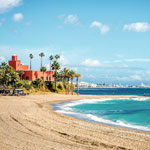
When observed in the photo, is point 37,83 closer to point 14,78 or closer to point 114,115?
point 14,78

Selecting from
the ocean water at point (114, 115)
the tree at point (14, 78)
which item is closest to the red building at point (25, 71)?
the tree at point (14, 78)

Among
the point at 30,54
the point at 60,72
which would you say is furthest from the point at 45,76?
the point at 30,54

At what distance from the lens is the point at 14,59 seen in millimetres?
73938

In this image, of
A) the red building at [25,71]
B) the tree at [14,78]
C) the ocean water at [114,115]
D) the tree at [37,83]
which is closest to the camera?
the ocean water at [114,115]

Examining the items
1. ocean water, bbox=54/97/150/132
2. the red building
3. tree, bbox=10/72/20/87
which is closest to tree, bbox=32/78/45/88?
the red building

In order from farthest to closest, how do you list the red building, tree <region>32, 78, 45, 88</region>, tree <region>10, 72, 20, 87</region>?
1. the red building
2. tree <region>32, 78, 45, 88</region>
3. tree <region>10, 72, 20, 87</region>

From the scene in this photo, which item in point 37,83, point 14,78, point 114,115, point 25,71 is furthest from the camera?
point 25,71

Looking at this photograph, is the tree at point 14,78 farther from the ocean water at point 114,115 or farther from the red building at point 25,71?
the ocean water at point 114,115

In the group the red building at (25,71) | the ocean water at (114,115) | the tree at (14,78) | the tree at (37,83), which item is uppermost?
the red building at (25,71)

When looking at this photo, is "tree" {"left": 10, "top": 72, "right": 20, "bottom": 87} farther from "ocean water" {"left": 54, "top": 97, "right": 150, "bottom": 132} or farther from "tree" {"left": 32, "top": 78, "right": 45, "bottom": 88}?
"ocean water" {"left": 54, "top": 97, "right": 150, "bottom": 132}

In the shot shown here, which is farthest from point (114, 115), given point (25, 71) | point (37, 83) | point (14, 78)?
point (25, 71)

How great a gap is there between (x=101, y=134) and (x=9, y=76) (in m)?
47.5

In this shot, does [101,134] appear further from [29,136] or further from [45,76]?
[45,76]

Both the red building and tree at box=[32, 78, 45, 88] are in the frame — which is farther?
the red building
